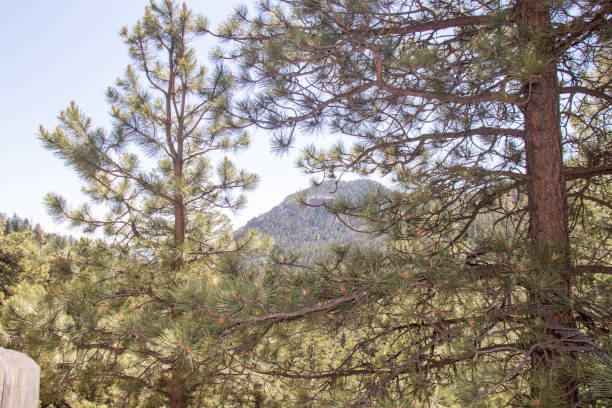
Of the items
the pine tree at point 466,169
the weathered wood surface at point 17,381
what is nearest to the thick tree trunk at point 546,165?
the pine tree at point 466,169

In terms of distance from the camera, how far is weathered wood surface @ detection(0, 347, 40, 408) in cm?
60

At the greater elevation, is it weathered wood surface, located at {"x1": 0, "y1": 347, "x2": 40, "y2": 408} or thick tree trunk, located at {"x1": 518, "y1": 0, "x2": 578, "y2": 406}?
thick tree trunk, located at {"x1": 518, "y1": 0, "x2": 578, "y2": 406}

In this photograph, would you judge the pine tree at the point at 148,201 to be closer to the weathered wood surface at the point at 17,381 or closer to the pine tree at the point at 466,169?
the pine tree at the point at 466,169

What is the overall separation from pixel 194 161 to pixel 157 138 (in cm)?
74

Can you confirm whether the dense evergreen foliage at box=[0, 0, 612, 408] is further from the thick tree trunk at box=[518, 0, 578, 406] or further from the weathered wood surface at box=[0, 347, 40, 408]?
the weathered wood surface at box=[0, 347, 40, 408]

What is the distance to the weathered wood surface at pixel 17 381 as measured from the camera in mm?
596

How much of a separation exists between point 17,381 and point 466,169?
7.86 ft

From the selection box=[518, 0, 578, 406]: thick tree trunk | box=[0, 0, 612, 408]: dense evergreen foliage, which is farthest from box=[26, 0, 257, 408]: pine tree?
box=[518, 0, 578, 406]: thick tree trunk

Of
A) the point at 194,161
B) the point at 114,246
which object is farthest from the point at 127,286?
the point at 194,161

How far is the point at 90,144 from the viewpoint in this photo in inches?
178

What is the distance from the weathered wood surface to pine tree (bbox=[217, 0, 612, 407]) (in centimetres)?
158

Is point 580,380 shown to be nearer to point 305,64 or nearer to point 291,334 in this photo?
point 291,334

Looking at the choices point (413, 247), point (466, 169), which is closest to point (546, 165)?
point (466, 169)

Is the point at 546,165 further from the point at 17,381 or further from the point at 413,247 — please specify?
the point at 17,381
